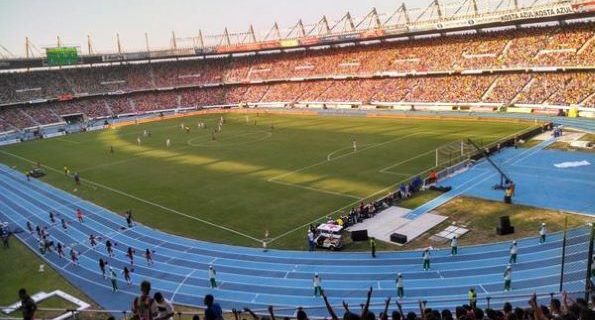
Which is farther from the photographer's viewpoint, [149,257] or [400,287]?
[149,257]

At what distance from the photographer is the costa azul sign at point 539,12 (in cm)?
5069

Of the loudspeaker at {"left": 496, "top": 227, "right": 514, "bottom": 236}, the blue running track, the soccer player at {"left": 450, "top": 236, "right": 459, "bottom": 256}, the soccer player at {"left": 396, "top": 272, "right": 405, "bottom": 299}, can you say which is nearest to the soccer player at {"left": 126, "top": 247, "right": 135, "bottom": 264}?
the blue running track

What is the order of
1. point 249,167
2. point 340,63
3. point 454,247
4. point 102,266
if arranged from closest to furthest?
point 454,247 → point 102,266 → point 249,167 → point 340,63

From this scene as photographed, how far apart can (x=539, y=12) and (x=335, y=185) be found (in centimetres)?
3793

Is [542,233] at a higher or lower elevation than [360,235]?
higher

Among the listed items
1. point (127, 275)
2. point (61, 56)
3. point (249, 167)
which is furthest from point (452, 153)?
point (61, 56)

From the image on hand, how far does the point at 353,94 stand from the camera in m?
75.8

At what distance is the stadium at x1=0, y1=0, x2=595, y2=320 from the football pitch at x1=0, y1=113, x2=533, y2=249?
26cm

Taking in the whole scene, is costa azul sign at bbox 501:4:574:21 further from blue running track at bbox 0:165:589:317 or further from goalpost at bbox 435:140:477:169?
blue running track at bbox 0:165:589:317

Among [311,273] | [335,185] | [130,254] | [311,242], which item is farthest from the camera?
[335,185]

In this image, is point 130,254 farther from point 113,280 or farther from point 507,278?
point 507,278

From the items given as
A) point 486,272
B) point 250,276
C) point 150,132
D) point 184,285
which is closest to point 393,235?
point 486,272

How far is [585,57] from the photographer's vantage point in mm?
54188

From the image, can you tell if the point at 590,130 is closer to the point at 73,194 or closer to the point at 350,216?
the point at 350,216
